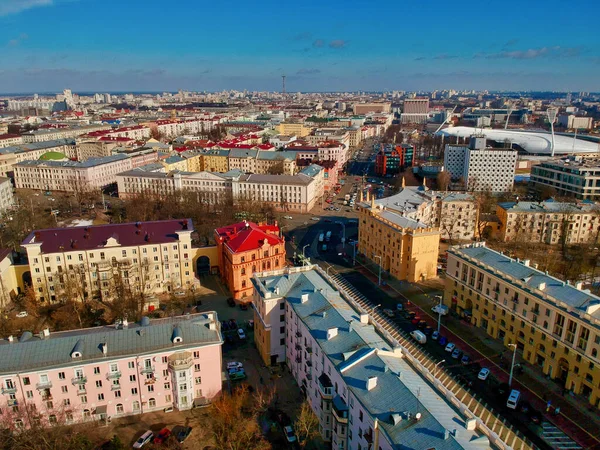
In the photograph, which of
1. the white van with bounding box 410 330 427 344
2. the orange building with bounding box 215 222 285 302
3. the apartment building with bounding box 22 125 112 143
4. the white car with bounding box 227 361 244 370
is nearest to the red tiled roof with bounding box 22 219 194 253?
the orange building with bounding box 215 222 285 302

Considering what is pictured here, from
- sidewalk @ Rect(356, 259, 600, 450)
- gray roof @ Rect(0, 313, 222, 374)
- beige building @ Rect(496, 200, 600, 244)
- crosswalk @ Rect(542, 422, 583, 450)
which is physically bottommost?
sidewalk @ Rect(356, 259, 600, 450)

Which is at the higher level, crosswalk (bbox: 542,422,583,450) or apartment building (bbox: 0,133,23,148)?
apartment building (bbox: 0,133,23,148)

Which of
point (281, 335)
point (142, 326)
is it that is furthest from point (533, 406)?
point (142, 326)

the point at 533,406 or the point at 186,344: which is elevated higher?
the point at 186,344

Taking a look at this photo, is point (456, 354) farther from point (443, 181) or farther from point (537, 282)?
point (443, 181)

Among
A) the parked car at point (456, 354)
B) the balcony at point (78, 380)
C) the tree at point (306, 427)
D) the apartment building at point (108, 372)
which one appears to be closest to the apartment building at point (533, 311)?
the parked car at point (456, 354)

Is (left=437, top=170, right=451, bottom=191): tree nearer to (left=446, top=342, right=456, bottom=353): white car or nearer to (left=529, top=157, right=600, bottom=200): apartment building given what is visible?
(left=529, top=157, right=600, bottom=200): apartment building

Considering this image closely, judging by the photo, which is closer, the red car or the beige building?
the red car

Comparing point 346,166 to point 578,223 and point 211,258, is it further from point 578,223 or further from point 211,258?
point 211,258
